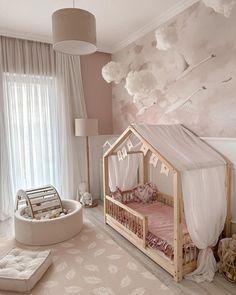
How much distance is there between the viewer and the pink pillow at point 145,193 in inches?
145

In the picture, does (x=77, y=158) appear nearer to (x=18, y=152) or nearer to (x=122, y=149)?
(x=18, y=152)

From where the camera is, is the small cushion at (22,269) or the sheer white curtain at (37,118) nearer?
the small cushion at (22,269)

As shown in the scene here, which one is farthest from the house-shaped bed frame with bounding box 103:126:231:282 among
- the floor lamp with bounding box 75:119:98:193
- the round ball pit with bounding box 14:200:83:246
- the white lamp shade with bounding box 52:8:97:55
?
the white lamp shade with bounding box 52:8:97:55

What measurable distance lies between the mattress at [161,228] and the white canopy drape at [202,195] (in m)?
0.19

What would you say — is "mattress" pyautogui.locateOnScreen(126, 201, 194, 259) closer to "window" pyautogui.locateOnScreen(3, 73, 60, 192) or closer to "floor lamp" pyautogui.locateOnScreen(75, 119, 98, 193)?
"floor lamp" pyautogui.locateOnScreen(75, 119, 98, 193)

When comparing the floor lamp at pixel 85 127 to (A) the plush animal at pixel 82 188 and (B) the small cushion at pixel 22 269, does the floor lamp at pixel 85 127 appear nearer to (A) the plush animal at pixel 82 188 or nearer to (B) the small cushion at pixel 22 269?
(A) the plush animal at pixel 82 188

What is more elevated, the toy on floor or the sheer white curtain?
the sheer white curtain

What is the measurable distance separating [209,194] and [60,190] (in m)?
2.88

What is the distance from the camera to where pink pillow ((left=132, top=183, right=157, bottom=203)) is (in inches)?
145

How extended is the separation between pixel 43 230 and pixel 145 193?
1579mm

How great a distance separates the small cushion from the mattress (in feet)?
3.85

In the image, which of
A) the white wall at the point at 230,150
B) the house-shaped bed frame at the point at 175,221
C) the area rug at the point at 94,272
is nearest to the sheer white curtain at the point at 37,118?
the house-shaped bed frame at the point at 175,221

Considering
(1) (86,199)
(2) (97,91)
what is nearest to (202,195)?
(1) (86,199)

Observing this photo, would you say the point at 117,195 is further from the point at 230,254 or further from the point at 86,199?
the point at 230,254
